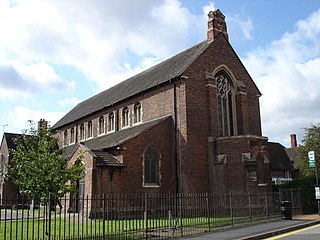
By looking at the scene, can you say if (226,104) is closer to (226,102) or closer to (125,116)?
(226,102)

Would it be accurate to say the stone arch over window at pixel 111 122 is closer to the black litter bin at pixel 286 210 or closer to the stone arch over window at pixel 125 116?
the stone arch over window at pixel 125 116

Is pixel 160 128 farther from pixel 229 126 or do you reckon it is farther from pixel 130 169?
pixel 229 126

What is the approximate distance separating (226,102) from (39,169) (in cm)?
1962

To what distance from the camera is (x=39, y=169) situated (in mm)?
13562

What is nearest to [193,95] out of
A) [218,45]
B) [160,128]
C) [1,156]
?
[160,128]

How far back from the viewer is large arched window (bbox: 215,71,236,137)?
29.5 meters

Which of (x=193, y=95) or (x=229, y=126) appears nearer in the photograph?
(x=193, y=95)

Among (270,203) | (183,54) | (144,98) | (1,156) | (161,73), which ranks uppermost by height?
(183,54)

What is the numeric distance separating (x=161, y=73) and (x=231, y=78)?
5.91 m

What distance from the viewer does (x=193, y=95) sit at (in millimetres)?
26891

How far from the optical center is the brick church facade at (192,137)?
24.5 metres

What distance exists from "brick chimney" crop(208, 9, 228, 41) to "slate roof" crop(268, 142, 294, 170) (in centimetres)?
2505

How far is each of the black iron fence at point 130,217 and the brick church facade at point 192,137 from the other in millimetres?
1427

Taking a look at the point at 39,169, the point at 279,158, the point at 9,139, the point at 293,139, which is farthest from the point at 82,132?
the point at 293,139
